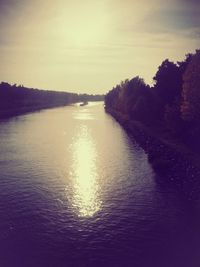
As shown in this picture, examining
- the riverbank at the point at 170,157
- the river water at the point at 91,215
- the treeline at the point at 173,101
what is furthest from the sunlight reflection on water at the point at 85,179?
→ the treeline at the point at 173,101

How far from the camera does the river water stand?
1061 inches

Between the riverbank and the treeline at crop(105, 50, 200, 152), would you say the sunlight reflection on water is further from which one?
the treeline at crop(105, 50, 200, 152)

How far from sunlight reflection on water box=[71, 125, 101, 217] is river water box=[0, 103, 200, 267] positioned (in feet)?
0.42

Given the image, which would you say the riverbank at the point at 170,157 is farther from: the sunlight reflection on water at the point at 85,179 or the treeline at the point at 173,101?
the sunlight reflection on water at the point at 85,179

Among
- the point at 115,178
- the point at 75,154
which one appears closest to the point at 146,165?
the point at 115,178

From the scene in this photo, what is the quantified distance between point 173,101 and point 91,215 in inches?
1864

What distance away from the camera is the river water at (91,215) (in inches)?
1061

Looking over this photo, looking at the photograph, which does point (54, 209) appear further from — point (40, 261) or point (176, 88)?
point (176, 88)

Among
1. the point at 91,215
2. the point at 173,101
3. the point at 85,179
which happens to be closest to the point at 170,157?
the point at 85,179

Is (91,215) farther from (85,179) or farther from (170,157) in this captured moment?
(170,157)

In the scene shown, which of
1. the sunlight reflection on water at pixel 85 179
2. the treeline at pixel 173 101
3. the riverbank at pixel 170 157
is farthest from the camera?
the treeline at pixel 173 101

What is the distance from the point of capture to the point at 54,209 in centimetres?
3659

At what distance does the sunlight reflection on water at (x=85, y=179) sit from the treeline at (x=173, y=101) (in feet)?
59.7

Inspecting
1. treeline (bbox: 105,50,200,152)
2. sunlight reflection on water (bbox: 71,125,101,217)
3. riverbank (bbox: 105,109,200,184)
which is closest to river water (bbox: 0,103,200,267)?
sunlight reflection on water (bbox: 71,125,101,217)
